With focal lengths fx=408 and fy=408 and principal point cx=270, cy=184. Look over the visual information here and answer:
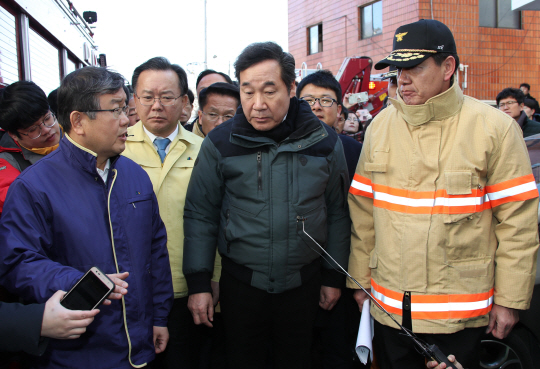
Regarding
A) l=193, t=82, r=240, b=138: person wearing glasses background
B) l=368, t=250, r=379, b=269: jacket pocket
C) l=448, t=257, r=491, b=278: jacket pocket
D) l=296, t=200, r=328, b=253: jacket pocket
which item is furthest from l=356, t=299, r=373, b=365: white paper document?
l=193, t=82, r=240, b=138: person wearing glasses background

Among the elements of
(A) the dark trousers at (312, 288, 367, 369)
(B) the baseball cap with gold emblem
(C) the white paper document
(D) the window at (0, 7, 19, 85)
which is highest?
(D) the window at (0, 7, 19, 85)

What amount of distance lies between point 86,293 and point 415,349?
159 centimetres

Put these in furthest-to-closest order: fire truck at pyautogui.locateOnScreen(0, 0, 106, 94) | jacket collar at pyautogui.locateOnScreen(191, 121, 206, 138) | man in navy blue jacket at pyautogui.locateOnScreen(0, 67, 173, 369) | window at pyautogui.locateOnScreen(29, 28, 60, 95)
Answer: window at pyautogui.locateOnScreen(29, 28, 60, 95) → fire truck at pyautogui.locateOnScreen(0, 0, 106, 94) → jacket collar at pyautogui.locateOnScreen(191, 121, 206, 138) → man in navy blue jacket at pyautogui.locateOnScreen(0, 67, 173, 369)

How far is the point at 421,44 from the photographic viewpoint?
2035mm

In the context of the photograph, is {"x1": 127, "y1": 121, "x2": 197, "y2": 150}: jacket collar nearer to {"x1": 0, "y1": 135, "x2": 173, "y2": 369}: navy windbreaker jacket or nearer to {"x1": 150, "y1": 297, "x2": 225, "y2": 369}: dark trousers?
{"x1": 0, "y1": 135, "x2": 173, "y2": 369}: navy windbreaker jacket

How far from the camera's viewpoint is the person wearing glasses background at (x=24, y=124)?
2268 millimetres

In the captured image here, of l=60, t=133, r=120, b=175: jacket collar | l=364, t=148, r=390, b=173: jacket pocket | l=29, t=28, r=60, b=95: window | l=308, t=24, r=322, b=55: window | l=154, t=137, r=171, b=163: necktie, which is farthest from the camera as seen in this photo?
l=308, t=24, r=322, b=55: window

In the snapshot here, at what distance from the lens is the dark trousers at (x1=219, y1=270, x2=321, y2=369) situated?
2.27m

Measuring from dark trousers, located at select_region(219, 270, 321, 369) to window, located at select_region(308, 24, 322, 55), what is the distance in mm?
16297

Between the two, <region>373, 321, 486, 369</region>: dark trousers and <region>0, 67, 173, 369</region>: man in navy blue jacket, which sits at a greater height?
<region>0, 67, 173, 369</region>: man in navy blue jacket

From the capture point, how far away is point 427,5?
12.7m

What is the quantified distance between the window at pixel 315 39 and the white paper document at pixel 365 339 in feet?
53.5

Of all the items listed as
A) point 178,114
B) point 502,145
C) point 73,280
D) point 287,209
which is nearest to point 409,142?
point 502,145

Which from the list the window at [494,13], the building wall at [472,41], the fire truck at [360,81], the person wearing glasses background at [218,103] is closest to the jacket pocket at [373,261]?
the person wearing glasses background at [218,103]
